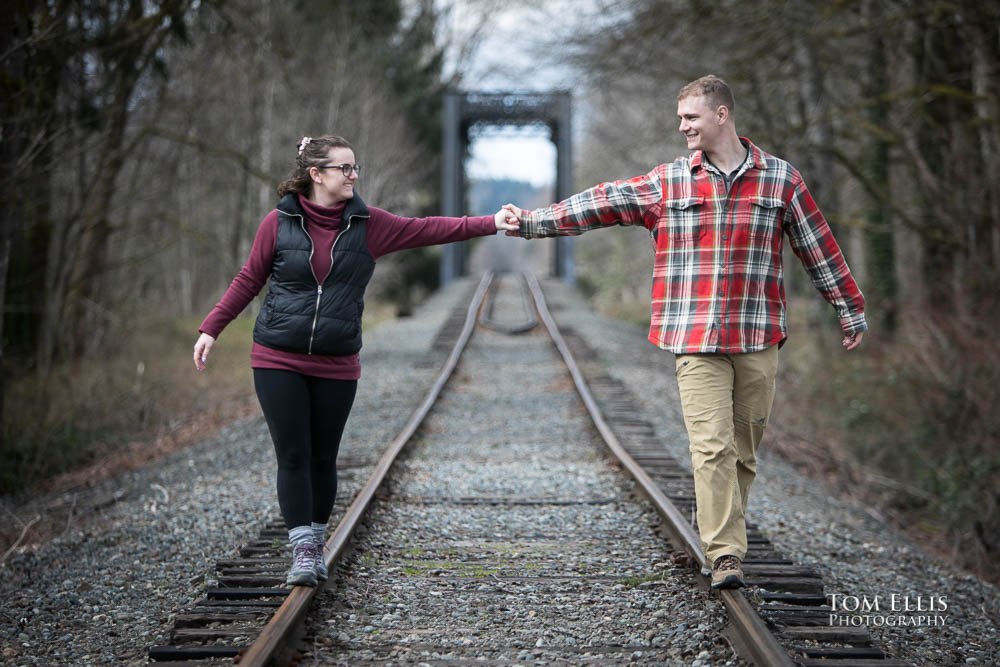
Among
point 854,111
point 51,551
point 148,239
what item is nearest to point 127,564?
point 51,551

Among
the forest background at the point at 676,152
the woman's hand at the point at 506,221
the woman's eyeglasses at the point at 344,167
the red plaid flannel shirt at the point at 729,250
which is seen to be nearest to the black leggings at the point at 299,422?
the woman's eyeglasses at the point at 344,167

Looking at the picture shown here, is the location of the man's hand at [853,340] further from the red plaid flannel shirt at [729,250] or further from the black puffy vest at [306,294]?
the black puffy vest at [306,294]

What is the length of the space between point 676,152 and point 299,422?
17.2 m

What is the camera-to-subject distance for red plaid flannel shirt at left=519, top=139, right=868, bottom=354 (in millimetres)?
3824

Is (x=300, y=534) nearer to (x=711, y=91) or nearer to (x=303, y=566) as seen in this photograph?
(x=303, y=566)

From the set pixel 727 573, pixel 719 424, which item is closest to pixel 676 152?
pixel 719 424

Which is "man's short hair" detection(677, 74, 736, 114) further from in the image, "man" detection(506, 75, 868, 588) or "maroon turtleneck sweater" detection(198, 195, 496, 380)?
"maroon turtleneck sweater" detection(198, 195, 496, 380)

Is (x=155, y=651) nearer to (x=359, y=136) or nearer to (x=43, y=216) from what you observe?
(x=43, y=216)

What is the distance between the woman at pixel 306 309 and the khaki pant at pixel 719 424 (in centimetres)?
139

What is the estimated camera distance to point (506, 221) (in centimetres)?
433

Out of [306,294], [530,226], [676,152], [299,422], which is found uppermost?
[676,152]

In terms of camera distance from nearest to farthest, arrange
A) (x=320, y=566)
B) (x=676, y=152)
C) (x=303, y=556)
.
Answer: (x=303, y=556) < (x=320, y=566) < (x=676, y=152)

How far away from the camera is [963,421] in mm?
9391

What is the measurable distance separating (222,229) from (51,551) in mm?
22019
